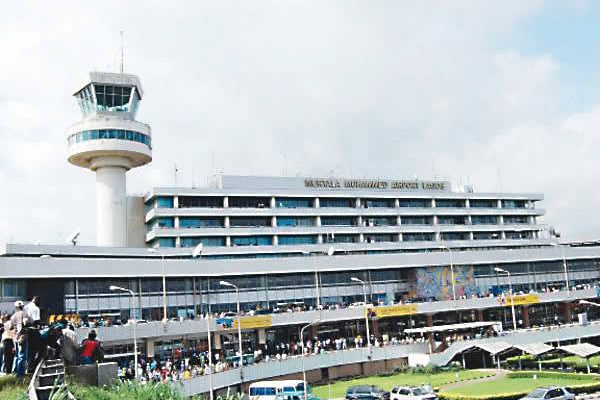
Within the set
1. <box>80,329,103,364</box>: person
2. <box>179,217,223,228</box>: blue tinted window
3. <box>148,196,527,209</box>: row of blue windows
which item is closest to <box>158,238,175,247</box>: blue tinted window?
<box>179,217,223,228</box>: blue tinted window

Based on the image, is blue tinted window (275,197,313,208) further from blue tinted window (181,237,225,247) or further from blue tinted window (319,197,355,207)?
blue tinted window (181,237,225,247)

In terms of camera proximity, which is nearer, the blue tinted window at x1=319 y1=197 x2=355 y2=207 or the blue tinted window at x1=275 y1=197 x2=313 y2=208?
the blue tinted window at x1=275 y1=197 x2=313 y2=208

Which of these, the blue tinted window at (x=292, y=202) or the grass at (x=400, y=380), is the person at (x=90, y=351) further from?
the blue tinted window at (x=292, y=202)

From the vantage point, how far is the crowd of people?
21.9 metres

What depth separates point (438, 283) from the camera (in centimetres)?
8288

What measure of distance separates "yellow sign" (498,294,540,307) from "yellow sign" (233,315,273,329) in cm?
2946

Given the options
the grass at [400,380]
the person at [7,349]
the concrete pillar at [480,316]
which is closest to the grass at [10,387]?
the person at [7,349]

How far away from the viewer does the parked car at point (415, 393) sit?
141ft

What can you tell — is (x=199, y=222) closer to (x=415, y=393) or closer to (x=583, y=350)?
(x=415, y=393)

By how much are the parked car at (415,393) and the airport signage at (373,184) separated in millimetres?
46157

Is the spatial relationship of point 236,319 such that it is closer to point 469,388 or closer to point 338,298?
point 338,298

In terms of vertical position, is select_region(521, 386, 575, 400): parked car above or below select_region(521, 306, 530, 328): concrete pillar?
below

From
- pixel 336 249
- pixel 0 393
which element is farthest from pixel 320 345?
pixel 0 393

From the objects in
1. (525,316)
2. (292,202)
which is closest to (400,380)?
(525,316)
